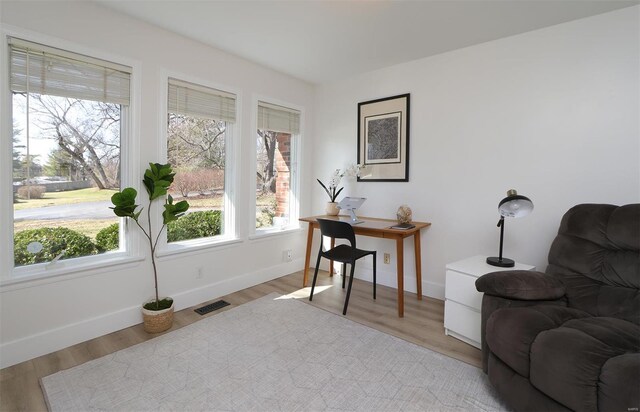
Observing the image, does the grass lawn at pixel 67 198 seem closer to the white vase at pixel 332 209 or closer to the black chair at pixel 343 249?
the black chair at pixel 343 249

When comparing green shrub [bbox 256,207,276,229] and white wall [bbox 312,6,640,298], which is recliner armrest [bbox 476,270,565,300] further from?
green shrub [bbox 256,207,276,229]

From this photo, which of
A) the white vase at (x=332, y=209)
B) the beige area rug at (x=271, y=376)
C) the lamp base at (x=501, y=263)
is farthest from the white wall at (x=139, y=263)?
the lamp base at (x=501, y=263)

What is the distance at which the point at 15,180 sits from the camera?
6.42 feet

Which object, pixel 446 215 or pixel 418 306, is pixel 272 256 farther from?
pixel 446 215

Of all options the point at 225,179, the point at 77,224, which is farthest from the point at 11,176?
the point at 225,179

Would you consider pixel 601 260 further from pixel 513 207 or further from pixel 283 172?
pixel 283 172

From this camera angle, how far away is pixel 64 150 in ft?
7.08

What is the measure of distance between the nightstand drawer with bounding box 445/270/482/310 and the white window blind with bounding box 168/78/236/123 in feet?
8.18

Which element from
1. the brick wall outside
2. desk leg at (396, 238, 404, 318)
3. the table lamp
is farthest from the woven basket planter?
the table lamp

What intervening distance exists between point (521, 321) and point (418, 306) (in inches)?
56.7

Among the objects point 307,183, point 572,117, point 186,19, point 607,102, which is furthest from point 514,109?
point 186,19

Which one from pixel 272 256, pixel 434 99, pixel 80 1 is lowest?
pixel 272 256

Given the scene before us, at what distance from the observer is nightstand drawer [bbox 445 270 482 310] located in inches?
83.0

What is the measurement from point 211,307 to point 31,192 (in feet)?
5.22
